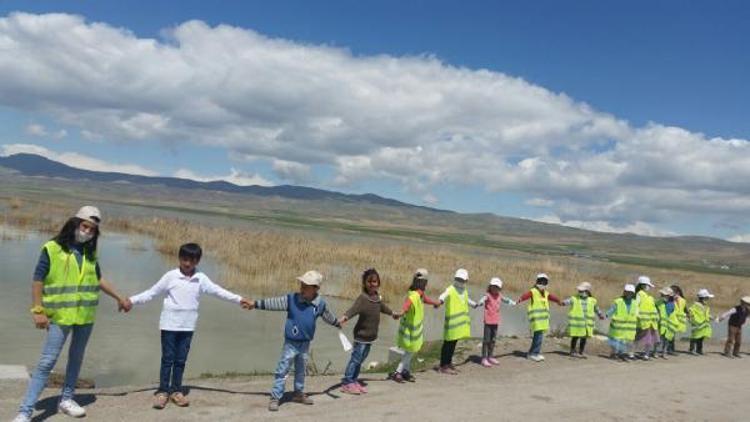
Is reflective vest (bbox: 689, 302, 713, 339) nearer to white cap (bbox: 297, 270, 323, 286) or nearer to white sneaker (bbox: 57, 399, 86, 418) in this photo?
white cap (bbox: 297, 270, 323, 286)

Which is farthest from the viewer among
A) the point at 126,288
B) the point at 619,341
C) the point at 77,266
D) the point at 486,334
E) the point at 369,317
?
the point at 126,288

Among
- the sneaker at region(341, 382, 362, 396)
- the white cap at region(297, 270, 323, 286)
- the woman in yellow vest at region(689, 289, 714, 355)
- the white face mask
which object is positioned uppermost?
the white face mask

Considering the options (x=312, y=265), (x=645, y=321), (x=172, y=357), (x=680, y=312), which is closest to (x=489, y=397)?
(x=172, y=357)

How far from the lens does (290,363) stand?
27.2 feet

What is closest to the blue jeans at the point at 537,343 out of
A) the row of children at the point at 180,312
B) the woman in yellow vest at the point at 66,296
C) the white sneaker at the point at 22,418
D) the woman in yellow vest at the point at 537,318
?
the woman in yellow vest at the point at 537,318

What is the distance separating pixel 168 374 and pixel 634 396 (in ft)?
24.6

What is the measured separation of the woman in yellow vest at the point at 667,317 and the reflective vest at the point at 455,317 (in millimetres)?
7048

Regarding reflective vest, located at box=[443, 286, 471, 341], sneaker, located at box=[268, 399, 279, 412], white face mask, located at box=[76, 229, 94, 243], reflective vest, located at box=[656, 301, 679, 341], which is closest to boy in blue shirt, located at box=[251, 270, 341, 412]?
A: sneaker, located at box=[268, 399, 279, 412]

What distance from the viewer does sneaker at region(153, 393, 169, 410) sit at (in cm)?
747

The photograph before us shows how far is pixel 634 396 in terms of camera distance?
1051 cm

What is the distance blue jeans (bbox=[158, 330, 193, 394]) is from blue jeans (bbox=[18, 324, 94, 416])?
0.93 m

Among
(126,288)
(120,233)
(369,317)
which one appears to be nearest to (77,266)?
(369,317)

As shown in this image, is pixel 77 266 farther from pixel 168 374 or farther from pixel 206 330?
pixel 206 330

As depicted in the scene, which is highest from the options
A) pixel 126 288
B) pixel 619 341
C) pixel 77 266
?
pixel 77 266
